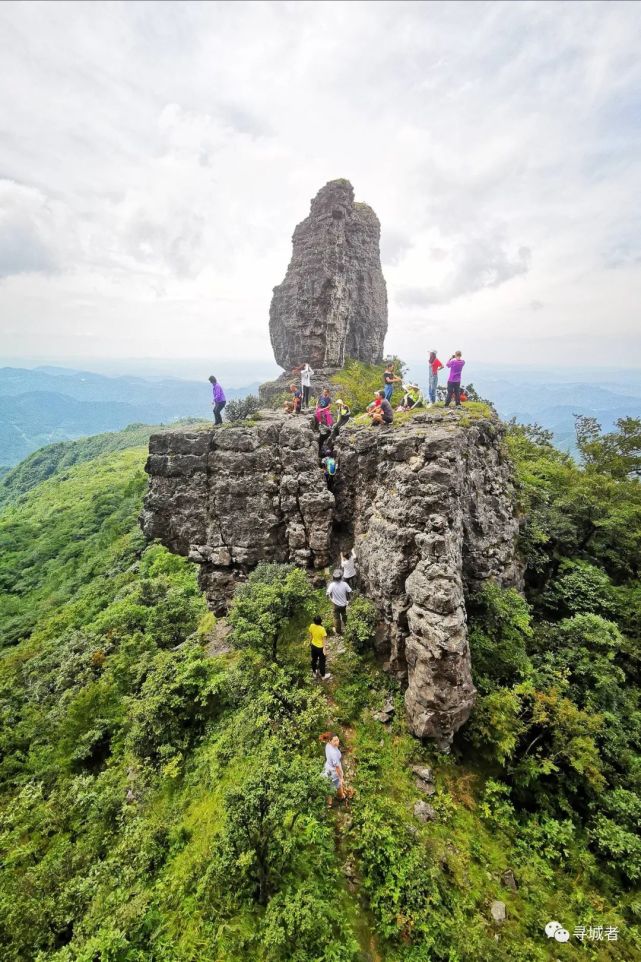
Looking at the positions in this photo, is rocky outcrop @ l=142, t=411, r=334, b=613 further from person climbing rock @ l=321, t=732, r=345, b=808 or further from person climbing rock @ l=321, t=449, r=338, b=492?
person climbing rock @ l=321, t=732, r=345, b=808

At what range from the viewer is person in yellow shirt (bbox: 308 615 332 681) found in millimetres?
11227

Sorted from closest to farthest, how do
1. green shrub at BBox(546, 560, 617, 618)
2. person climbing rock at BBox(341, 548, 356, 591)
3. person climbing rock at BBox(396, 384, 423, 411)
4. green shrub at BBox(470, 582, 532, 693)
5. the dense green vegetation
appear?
green shrub at BBox(470, 582, 532, 693) → person climbing rock at BBox(341, 548, 356, 591) → green shrub at BBox(546, 560, 617, 618) → person climbing rock at BBox(396, 384, 423, 411) → the dense green vegetation

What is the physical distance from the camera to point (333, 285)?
46312 millimetres

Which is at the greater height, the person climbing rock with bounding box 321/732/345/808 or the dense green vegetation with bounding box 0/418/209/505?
the person climbing rock with bounding box 321/732/345/808

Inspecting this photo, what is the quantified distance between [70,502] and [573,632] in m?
Answer: 70.1

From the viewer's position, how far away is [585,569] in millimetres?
16047

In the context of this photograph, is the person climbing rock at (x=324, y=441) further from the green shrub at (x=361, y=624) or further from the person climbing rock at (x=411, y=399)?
the green shrub at (x=361, y=624)

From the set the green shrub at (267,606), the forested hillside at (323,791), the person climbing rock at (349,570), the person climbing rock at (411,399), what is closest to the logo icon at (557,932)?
the forested hillside at (323,791)

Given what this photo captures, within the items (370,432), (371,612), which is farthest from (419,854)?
(370,432)

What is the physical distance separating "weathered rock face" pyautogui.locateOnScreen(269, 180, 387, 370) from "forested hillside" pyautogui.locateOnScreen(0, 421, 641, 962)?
37.4 meters

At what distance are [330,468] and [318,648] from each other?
7369 mm

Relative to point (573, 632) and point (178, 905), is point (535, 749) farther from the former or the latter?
point (178, 905)

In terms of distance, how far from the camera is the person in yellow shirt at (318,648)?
11.2 meters

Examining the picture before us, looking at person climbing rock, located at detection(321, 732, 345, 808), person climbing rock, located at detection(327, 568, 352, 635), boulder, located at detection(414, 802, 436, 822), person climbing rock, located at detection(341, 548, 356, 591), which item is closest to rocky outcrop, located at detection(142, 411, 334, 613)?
person climbing rock, located at detection(341, 548, 356, 591)
